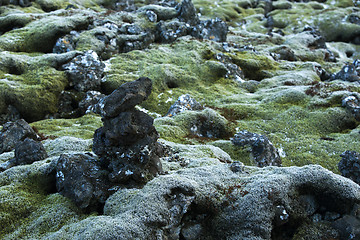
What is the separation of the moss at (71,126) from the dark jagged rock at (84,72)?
6.13m

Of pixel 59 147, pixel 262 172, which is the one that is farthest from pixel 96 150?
pixel 262 172

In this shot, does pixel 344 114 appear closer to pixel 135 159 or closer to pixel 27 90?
pixel 135 159

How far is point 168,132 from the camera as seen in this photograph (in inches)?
981

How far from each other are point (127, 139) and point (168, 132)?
36.2 ft

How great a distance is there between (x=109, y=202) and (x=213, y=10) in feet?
311

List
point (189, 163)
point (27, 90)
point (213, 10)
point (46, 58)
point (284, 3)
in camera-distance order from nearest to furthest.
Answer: point (189, 163) < point (27, 90) < point (46, 58) < point (213, 10) < point (284, 3)

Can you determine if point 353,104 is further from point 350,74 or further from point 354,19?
point 354,19

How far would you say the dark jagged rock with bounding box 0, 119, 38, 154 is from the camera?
799 inches

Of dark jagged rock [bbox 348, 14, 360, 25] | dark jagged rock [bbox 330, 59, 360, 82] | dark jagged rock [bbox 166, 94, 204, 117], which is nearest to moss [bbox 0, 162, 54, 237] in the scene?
dark jagged rock [bbox 166, 94, 204, 117]

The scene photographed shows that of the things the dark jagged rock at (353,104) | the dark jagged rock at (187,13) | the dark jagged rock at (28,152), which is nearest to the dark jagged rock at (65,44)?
the dark jagged rock at (187,13)

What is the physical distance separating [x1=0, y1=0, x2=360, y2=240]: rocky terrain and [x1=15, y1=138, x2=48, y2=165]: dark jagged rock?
2.7 inches

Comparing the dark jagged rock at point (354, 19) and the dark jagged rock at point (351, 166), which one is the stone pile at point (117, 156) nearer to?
the dark jagged rock at point (351, 166)

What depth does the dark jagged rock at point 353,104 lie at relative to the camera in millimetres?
30328

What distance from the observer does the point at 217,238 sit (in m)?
12.7
